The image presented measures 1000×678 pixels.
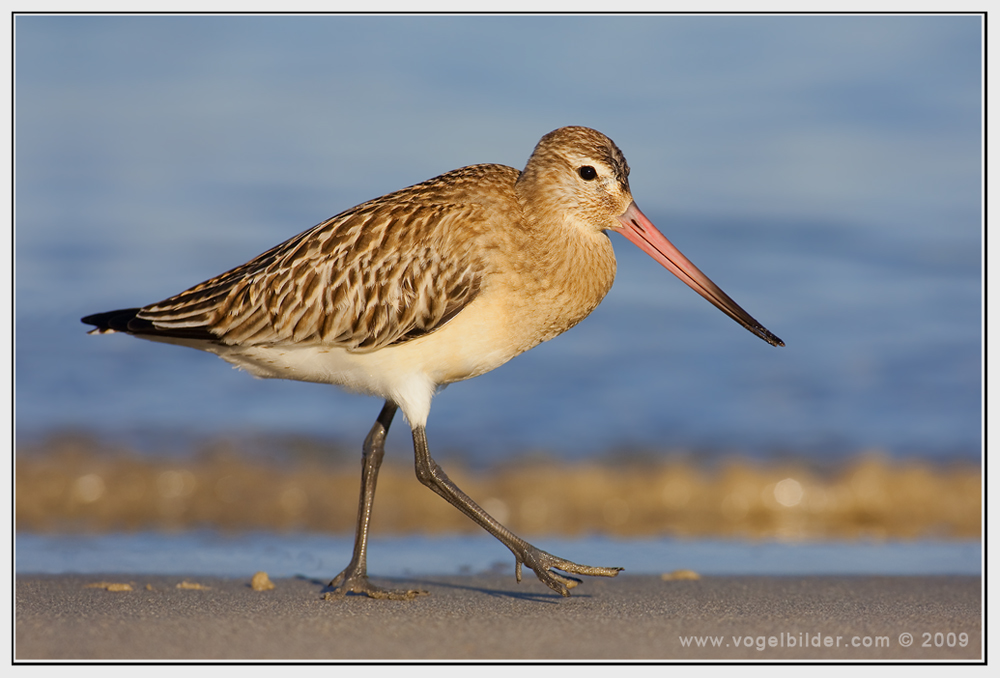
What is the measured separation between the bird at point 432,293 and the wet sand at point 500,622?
0.43 meters

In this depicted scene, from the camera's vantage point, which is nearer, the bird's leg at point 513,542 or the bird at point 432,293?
the bird's leg at point 513,542

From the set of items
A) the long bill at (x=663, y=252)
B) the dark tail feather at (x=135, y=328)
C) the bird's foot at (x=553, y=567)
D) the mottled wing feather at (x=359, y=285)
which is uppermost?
the long bill at (x=663, y=252)

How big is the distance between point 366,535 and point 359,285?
1584 mm

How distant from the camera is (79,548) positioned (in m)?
8.67

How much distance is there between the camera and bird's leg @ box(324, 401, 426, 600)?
21.0ft

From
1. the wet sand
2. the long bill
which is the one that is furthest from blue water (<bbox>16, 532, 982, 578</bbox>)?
the long bill

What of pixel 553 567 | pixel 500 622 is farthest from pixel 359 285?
pixel 500 622

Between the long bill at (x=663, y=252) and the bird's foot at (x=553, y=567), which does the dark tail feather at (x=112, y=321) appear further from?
the long bill at (x=663, y=252)

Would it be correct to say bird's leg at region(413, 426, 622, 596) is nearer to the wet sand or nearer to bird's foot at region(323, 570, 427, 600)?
the wet sand

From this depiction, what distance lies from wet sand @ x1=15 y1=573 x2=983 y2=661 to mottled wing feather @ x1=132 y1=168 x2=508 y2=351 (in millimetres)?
1659

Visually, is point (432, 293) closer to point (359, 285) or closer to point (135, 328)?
point (359, 285)

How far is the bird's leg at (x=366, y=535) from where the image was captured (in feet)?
21.0

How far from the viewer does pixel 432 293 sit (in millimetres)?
6602

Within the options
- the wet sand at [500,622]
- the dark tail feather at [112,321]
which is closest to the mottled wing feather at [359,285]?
the dark tail feather at [112,321]
